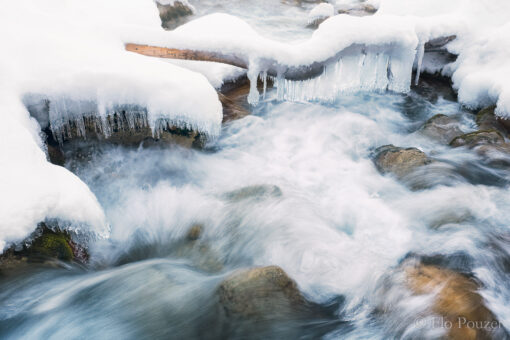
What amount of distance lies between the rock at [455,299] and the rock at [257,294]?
3.07ft

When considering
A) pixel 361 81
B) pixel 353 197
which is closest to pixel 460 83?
pixel 361 81

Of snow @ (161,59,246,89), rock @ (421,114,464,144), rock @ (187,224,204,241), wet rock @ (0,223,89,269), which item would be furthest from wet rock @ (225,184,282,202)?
rock @ (421,114,464,144)

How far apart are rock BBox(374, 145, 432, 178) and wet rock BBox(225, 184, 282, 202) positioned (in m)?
1.33

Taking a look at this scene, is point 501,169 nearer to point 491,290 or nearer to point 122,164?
point 491,290

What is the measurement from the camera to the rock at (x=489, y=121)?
5006mm

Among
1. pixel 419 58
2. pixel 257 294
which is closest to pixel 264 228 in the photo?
pixel 257 294

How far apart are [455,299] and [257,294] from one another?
1.31 meters

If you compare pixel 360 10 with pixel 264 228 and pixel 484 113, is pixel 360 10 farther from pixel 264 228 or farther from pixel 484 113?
pixel 264 228

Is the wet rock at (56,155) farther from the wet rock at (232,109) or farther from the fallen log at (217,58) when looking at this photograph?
the wet rock at (232,109)

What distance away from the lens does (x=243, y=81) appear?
19.0 ft

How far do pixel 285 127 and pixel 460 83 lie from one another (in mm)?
3101

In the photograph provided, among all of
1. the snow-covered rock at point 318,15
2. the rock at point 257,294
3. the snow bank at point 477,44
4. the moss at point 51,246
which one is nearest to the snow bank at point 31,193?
the moss at point 51,246

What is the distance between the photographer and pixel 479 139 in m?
4.54

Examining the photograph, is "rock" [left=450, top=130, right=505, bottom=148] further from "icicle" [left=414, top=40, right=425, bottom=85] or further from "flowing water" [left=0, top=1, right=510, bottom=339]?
"icicle" [left=414, top=40, right=425, bottom=85]
